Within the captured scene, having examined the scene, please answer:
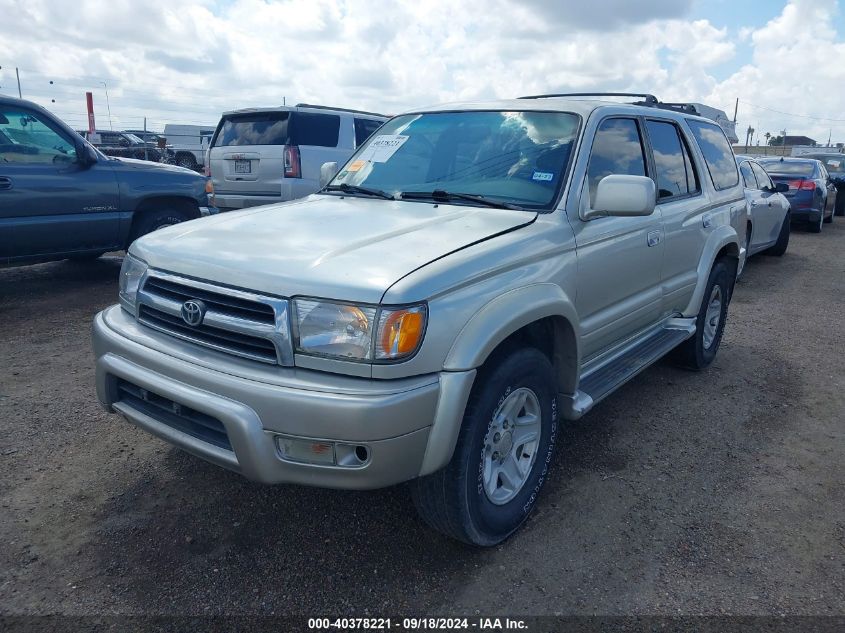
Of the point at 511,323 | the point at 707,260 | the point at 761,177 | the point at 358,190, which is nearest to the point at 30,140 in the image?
the point at 358,190

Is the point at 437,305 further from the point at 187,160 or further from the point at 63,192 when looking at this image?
the point at 187,160

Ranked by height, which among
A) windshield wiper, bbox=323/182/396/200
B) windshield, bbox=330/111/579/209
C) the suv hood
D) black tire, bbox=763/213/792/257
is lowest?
black tire, bbox=763/213/792/257

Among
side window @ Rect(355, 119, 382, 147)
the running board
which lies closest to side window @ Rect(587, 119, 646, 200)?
the running board

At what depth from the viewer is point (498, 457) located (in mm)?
2822

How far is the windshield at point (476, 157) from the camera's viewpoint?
3322 millimetres

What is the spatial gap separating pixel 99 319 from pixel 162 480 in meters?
0.88

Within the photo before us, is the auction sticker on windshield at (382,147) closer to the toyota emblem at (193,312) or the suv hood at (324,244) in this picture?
the suv hood at (324,244)

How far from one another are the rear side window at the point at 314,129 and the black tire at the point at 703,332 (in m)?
6.14

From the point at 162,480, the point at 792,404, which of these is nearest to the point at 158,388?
the point at 162,480

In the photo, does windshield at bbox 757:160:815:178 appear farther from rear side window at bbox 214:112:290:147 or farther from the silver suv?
the silver suv

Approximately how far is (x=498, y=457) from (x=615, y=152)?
1914 millimetres

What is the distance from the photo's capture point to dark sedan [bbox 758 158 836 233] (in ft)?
42.6

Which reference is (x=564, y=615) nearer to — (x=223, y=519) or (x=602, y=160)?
(x=223, y=519)

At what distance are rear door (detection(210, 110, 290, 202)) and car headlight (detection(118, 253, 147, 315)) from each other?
6251 mm
